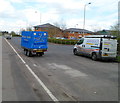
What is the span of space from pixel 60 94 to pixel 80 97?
2.30 feet

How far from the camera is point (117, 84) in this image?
680 centimetres

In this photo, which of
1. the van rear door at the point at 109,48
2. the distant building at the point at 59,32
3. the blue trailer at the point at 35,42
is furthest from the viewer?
the distant building at the point at 59,32

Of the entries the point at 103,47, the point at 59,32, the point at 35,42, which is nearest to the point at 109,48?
the point at 103,47

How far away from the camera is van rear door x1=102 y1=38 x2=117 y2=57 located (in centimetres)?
1312

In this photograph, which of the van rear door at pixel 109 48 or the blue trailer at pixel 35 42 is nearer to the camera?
the van rear door at pixel 109 48

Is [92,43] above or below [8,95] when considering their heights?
above

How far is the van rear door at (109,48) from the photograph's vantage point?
13.1 meters

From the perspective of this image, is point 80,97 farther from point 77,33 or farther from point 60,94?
point 77,33

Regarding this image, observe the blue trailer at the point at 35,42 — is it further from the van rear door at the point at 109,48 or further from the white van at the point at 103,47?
the van rear door at the point at 109,48

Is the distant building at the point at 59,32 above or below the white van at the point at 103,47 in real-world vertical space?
above

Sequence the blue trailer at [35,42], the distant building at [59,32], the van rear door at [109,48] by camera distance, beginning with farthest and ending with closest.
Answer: the distant building at [59,32] → the blue trailer at [35,42] → the van rear door at [109,48]

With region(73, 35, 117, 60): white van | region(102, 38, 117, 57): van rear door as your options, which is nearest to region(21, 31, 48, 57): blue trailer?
region(73, 35, 117, 60): white van

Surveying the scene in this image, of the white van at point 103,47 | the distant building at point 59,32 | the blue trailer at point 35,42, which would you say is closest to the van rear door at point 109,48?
the white van at point 103,47

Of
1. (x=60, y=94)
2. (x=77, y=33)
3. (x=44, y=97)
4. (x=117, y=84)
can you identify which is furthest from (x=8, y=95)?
(x=77, y=33)
